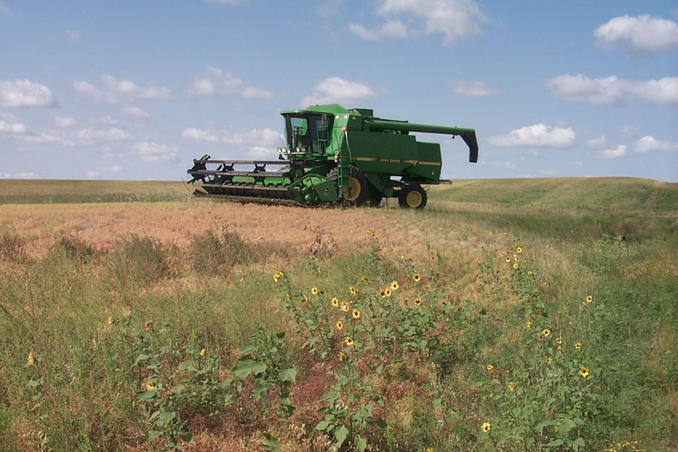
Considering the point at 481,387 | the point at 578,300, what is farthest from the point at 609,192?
the point at 481,387

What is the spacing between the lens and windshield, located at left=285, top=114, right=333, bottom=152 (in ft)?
58.1

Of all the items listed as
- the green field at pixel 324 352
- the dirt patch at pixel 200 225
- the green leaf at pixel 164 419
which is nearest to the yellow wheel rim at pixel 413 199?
the dirt patch at pixel 200 225

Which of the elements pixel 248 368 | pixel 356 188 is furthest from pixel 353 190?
pixel 248 368

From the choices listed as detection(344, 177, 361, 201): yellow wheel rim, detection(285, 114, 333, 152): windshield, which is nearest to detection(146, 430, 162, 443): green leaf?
detection(344, 177, 361, 201): yellow wheel rim

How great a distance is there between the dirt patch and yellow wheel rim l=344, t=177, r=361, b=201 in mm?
2383

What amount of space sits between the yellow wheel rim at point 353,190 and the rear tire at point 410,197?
7.71 feet

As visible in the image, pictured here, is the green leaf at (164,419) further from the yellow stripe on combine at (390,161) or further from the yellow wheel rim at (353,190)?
the yellow stripe on combine at (390,161)

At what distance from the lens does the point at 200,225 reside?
11852 millimetres

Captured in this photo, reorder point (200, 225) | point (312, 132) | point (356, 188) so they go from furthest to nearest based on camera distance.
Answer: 1. point (312, 132)
2. point (356, 188)
3. point (200, 225)

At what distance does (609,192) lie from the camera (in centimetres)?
4281

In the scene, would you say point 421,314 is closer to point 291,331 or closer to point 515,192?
point 291,331

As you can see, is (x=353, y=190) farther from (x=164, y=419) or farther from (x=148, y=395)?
(x=164, y=419)

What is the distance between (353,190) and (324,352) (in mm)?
12427

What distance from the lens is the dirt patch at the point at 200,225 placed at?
35.0 feet
